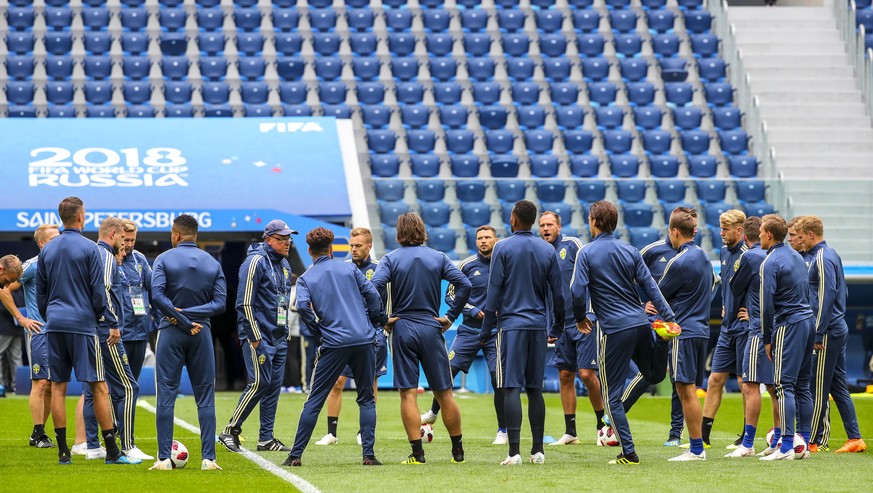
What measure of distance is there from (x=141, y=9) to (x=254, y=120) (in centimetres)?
628

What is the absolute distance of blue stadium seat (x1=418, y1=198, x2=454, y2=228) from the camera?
61.7ft

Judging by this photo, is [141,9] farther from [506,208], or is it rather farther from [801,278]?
[801,278]

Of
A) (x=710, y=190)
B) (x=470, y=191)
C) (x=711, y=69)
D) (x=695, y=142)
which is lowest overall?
(x=710, y=190)

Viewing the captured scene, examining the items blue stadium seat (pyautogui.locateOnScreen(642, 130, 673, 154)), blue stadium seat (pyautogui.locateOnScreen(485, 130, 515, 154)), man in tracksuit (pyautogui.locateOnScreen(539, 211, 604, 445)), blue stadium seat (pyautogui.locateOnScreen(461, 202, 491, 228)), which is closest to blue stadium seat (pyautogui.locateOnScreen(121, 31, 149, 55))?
blue stadium seat (pyautogui.locateOnScreen(485, 130, 515, 154))

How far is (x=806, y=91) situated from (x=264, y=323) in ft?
60.4

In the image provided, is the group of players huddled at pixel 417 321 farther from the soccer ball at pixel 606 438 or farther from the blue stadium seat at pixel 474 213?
the blue stadium seat at pixel 474 213

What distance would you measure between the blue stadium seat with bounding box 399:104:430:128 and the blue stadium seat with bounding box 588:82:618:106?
3372mm

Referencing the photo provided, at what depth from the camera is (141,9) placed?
83.9ft

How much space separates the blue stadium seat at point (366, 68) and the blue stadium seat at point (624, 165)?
5.00 m

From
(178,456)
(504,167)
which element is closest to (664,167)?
(504,167)

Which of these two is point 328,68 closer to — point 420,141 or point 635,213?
point 420,141

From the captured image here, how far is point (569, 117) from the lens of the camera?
2405cm

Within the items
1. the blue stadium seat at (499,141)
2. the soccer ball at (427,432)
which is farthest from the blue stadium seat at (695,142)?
the soccer ball at (427,432)

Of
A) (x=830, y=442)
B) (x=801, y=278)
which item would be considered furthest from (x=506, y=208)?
(x=801, y=278)
